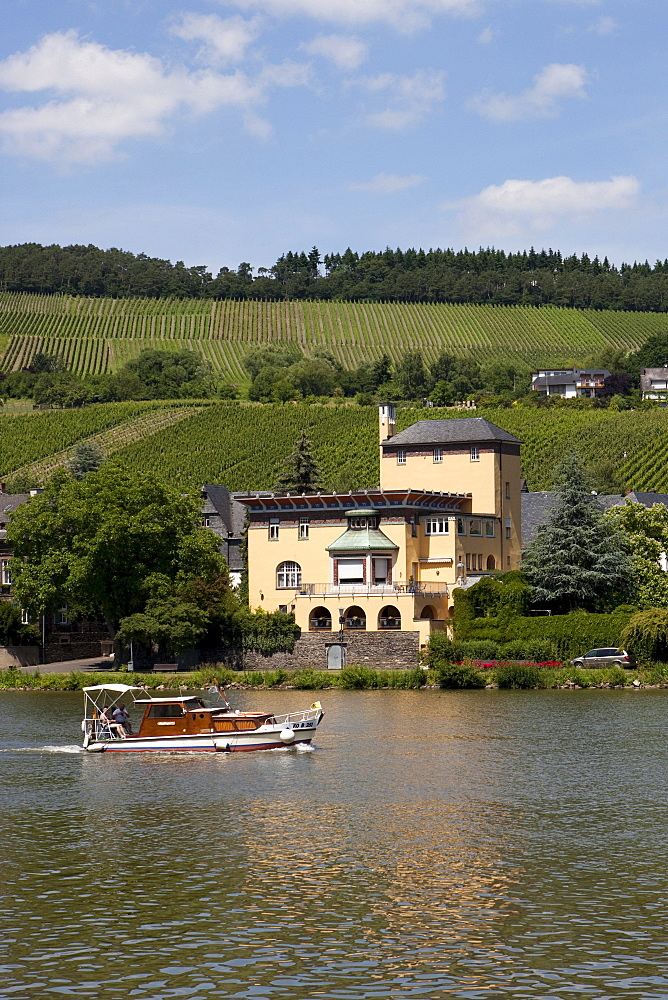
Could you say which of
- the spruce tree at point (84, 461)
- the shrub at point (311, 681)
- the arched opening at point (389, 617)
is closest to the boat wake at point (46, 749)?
the shrub at point (311, 681)

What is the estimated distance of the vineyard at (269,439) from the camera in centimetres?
13475

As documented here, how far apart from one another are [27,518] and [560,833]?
57176mm

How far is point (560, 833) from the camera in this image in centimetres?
3322

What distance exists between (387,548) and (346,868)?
57436 mm

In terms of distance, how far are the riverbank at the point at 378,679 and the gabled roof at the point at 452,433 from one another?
23778 mm

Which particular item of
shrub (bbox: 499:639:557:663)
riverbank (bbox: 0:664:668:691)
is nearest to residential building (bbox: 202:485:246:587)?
riverbank (bbox: 0:664:668:691)

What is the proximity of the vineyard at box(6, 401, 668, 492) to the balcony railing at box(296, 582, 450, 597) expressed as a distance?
39.9 metres

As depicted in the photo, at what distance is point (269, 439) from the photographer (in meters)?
150

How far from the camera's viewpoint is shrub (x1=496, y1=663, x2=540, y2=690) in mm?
72562

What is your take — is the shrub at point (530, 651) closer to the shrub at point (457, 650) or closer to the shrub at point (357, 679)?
the shrub at point (457, 650)

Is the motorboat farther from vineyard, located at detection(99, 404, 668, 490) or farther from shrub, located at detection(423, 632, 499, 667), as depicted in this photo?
vineyard, located at detection(99, 404, 668, 490)

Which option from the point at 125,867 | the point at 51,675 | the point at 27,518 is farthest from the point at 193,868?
the point at 27,518

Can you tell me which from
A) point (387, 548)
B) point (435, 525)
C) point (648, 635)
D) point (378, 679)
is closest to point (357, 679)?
point (378, 679)

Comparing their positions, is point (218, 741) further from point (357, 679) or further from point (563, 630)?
point (563, 630)
